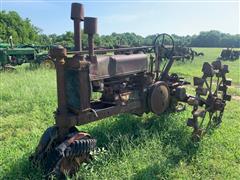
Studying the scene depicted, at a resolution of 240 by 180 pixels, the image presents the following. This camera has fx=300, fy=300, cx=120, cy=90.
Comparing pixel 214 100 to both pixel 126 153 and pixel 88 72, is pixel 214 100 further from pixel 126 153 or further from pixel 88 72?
pixel 88 72

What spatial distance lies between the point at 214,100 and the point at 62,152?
10.6 feet

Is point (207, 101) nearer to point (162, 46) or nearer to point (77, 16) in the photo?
point (162, 46)

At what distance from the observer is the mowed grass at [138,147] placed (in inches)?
149

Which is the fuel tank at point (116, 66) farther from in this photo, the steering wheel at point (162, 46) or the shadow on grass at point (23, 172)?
the shadow on grass at point (23, 172)

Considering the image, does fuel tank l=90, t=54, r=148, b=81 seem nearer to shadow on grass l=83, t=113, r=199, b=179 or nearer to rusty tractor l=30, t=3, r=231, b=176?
rusty tractor l=30, t=3, r=231, b=176

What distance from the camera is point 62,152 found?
10.7 ft

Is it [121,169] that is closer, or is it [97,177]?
[97,177]

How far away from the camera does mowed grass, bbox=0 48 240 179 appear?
379 cm

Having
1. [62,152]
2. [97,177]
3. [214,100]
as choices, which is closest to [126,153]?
[97,177]

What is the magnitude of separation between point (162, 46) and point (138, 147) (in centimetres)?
181

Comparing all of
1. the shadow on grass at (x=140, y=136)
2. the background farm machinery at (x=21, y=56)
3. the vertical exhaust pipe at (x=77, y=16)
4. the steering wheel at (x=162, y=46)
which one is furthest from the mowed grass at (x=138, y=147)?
the background farm machinery at (x=21, y=56)

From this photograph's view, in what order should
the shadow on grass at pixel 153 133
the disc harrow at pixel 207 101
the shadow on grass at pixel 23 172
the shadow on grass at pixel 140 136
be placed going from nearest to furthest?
the shadow on grass at pixel 23 172 → the shadow on grass at pixel 140 136 → the shadow on grass at pixel 153 133 → the disc harrow at pixel 207 101

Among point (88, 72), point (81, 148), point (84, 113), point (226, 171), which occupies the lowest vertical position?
point (226, 171)

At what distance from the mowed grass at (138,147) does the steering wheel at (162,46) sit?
3.81 feet
